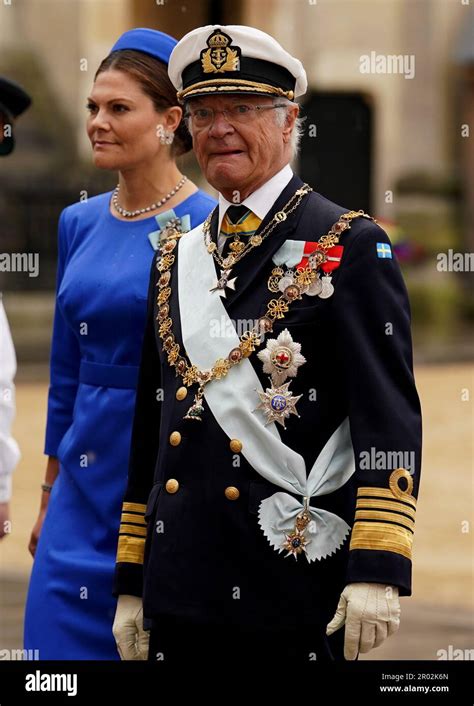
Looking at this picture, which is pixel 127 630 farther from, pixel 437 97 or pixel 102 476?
pixel 437 97

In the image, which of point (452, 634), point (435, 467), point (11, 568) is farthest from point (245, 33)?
point (435, 467)

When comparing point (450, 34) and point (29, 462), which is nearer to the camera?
point (29, 462)

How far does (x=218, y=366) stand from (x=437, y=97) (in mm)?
22974

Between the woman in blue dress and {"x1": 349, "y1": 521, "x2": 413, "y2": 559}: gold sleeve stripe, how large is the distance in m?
1.24

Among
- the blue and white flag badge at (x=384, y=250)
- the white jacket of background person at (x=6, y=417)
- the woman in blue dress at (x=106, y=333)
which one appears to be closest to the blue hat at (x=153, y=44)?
the woman in blue dress at (x=106, y=333)

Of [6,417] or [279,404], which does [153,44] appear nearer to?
[6,417]

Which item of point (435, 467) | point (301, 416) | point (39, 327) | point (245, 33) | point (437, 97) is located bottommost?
point (301, 416)

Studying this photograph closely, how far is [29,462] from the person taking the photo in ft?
40.9

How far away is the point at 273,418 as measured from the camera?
3750mm

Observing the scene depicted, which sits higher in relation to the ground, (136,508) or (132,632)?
(136,508)

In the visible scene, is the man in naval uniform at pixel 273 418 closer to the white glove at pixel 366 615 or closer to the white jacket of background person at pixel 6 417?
the white glove at pixel 366 615

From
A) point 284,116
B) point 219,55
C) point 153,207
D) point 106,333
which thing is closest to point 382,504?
point 284,116

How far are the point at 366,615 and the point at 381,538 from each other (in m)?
0.17

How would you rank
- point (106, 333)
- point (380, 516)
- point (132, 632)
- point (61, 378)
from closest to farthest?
1. point (380, 516)
2. point (132, 632)
3. point (106, 333)
4. point (61, 378)
